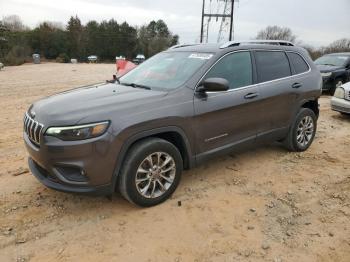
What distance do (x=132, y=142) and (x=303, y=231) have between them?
195 cm

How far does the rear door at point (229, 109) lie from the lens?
13.4 feet

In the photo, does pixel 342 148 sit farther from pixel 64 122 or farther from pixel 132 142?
pixel 64 122

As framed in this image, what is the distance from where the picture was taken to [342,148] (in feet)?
20.0

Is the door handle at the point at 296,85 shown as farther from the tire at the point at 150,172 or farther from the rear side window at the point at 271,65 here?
the tire at the point at 150,172

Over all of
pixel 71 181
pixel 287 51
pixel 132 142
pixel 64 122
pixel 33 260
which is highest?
pixel 287 51

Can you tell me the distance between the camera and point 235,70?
449 centimetres

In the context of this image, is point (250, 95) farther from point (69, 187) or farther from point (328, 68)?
point (328, 68)

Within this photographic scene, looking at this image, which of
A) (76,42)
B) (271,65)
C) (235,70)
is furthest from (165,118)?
(76,42)

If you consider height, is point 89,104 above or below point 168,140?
above

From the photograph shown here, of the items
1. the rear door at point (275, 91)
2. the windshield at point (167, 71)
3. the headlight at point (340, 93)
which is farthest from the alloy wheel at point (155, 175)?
the headlight at point (340, 93)

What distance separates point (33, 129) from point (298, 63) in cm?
403

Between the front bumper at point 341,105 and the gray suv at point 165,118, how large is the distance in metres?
3.23

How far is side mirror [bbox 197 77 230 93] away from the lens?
3912 mm

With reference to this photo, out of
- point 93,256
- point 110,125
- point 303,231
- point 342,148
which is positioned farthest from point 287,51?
point 93,256
